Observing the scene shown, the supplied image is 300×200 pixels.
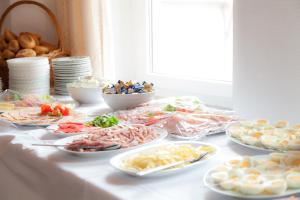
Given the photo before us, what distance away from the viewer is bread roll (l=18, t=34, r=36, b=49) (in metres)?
2.29

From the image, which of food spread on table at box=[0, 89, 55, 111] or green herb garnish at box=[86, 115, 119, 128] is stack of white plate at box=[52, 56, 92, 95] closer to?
food spread on table at box=[0, 89, 55, 111]

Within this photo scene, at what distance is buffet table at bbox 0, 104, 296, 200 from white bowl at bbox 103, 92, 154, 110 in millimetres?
302

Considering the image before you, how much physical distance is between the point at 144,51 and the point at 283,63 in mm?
1021

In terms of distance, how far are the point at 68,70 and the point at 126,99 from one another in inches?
18.5

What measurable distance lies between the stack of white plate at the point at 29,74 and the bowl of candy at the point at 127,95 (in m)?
0.41

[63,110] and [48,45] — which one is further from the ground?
[48,45]

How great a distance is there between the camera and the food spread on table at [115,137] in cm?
125

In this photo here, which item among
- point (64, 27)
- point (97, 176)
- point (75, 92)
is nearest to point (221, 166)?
point (97, 176)

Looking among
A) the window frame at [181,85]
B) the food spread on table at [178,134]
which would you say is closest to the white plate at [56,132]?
the food spread on table at [178,134]

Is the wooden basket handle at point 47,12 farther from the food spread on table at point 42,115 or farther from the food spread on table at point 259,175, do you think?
the food spread on table at point 259,175

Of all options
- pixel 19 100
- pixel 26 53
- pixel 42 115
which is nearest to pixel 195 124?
pixel 42 115

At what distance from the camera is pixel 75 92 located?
76.5 inches

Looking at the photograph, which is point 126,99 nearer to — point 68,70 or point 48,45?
point 68,70

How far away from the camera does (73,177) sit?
1.15m
